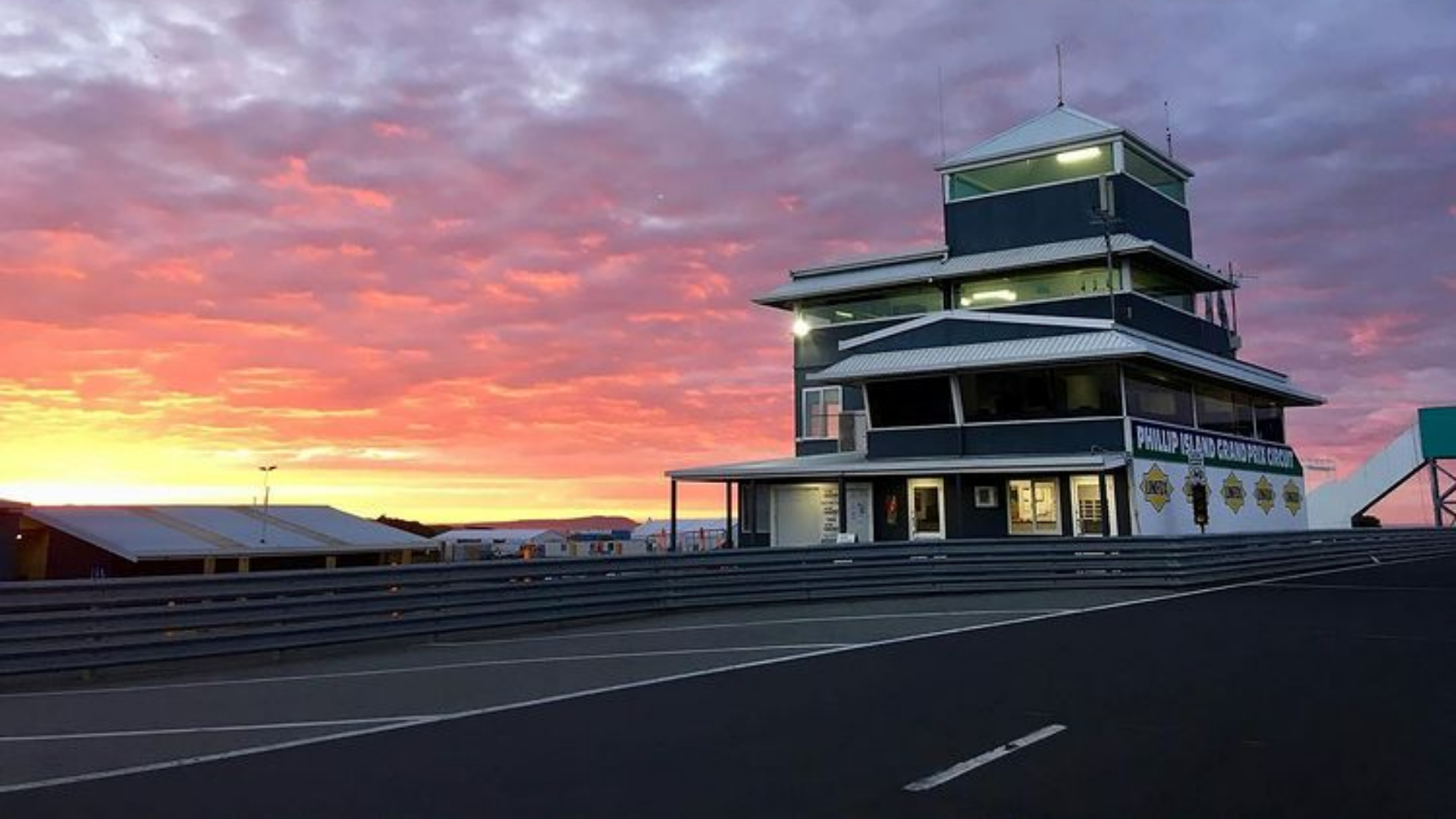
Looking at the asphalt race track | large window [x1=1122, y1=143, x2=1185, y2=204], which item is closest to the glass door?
large window [x1=1122, y1=143, x2=1185, y2=204]

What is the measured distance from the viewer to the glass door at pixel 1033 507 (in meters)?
26.7

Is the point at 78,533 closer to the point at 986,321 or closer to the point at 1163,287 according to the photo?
the point at 986,321

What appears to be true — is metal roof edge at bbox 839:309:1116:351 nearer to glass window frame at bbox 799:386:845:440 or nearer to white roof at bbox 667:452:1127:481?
white roof at bbox 667:452:1127:481

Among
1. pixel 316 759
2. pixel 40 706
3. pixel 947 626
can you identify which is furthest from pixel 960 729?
pixel 40 706

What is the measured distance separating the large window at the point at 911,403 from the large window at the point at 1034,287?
18.5ft

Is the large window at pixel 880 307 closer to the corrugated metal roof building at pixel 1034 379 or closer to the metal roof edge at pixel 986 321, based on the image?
the corrugated metal roof building at pixel 1034 379

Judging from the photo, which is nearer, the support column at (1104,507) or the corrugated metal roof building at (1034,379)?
the support column at (1104,507)

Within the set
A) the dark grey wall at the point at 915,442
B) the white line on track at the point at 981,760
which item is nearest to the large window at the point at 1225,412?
the dark grey wall at the point at 915,442


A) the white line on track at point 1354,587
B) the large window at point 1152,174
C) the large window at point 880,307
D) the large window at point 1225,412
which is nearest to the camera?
the white line on track at point 1354,587

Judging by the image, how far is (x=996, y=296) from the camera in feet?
106

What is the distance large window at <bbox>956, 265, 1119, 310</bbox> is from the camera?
30234 millimetres

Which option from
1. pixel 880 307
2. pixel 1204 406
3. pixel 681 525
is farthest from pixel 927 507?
pixel 681 525

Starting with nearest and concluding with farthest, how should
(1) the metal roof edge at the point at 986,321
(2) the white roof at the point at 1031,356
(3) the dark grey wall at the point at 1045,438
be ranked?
(2) the white roof at the point at 1031,356, (3) the dark grey wall at the point at 1045,438, (1) the metal roof edge at the point at 986,321

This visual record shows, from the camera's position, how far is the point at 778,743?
655cm
